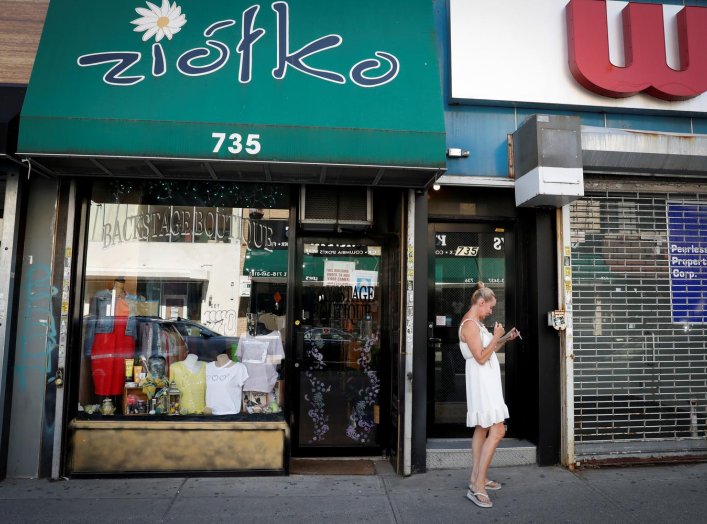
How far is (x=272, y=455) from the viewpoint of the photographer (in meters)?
4.85

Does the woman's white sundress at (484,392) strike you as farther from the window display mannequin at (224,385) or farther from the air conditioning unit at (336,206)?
the window display mannequin at (224,385)

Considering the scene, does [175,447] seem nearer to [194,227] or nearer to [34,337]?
[34,337]

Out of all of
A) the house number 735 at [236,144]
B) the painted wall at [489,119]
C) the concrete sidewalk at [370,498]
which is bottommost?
the concrete sidewalk at [370,498]

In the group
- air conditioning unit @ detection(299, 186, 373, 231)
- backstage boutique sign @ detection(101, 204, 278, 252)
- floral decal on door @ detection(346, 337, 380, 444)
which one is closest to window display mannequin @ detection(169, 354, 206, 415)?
backstage boutique sign @ detection(101, 204, 278, 252)

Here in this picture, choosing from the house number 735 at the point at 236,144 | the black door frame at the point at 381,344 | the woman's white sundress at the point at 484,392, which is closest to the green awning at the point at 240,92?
the house number 735 at the point at 236,144

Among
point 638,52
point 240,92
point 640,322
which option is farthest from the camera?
point 640,322

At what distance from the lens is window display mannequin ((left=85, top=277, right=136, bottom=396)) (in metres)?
5.11

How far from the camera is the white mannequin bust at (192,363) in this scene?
522cm

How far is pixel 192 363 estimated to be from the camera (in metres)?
5.24

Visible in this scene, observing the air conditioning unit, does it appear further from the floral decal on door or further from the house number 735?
the floral decal on door

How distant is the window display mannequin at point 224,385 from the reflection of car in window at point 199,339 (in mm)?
94

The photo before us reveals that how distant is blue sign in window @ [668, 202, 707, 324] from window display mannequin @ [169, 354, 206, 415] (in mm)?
5165

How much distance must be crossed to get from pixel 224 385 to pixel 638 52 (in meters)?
5.63

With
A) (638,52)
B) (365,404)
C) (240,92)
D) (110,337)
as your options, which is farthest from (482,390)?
(638,52)
